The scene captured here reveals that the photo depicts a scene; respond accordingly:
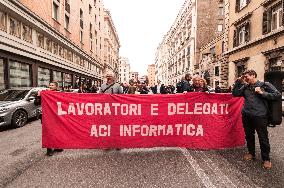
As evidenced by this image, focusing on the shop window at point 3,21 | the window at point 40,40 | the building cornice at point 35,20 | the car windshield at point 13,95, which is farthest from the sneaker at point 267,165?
the window at point 40,40

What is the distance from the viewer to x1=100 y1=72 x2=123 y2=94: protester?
6633mm

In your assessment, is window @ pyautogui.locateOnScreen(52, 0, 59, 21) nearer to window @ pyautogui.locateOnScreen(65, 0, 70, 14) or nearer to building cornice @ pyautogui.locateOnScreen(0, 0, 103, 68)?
building cornice @ pyautogui.locateOnScreen(0, 0, 103, 68)

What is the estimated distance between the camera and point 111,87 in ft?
22.0

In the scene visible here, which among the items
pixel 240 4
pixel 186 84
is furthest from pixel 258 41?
pixel 186 84

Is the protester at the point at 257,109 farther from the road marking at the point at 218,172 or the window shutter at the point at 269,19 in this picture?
the window shutter at the point at 269,19

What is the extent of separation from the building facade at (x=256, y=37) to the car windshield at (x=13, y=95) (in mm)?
13899

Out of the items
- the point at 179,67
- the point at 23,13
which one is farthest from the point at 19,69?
the point at 179,67

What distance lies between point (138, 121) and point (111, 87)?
4.17 ft

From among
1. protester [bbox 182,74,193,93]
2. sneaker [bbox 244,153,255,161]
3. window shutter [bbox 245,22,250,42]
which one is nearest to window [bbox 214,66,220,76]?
window shutter [bbox 245,22,250,42]

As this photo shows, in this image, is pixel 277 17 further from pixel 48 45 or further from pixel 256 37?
pixel 48 45

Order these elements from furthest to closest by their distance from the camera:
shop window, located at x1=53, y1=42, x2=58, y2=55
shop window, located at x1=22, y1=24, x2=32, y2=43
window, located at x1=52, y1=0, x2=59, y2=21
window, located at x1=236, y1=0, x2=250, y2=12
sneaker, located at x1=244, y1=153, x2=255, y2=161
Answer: shop window, located at x1=53, y1=42, x2=58, y2=55
window, located at x1=52, y1=0, x2=59, y2=21
window, located at x1=236, y1=0, x2=250, y2=12
shop window, located at x1=22, y1=24, x2=32, y2=43
sneaker, located at x1=244, y1=153, x2=255, y2=161

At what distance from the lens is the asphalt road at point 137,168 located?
412 cm

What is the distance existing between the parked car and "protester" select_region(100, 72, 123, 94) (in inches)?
149

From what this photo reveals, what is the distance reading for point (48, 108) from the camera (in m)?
5.89
